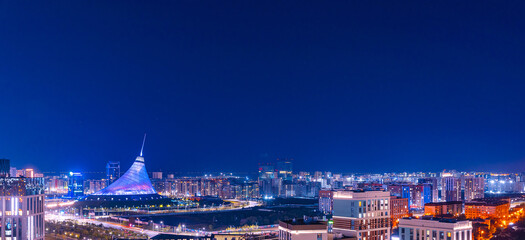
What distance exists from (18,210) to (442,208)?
2592cm

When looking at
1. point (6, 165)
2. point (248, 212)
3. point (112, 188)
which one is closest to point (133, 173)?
point (112, 188)

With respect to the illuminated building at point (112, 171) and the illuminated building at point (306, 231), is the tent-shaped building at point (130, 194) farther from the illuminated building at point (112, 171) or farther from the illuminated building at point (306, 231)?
the illuminated building at point (306, 231)

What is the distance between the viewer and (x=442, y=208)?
32812mm

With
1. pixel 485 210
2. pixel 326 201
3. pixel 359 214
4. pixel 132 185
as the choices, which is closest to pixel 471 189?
pixel 326 201

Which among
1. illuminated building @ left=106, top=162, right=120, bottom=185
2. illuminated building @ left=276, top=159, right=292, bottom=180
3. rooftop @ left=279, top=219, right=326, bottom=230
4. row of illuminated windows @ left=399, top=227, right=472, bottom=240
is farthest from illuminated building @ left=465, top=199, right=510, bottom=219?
illuminated building @ left=276, top=159, right=292, bottom=180

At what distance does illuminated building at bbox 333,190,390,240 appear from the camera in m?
13.9

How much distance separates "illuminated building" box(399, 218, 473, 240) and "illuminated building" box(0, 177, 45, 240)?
43.0 feet

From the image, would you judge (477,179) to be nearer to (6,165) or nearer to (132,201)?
(132,201)

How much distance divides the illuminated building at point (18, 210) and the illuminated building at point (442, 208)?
23.0 metres

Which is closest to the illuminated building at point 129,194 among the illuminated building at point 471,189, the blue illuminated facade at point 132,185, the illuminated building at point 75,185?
the blue illuminated facade at point 132,185

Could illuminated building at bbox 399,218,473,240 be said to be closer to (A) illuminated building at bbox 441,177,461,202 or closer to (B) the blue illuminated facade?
(B) the blue illuminated facade

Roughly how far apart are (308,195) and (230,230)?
39472mm

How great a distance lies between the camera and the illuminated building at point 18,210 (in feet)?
57.2

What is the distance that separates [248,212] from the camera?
41.3 meters
